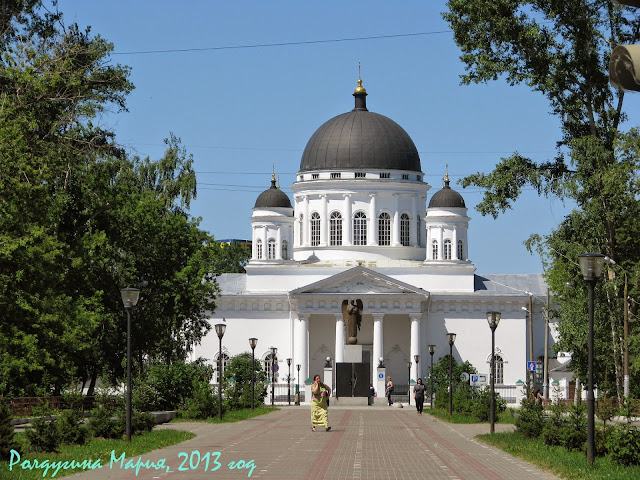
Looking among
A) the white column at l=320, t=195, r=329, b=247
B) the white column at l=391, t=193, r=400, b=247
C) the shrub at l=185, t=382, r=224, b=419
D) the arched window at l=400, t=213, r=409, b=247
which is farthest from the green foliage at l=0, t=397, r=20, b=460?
the arched window at l=400, t=213, r=409, b=247

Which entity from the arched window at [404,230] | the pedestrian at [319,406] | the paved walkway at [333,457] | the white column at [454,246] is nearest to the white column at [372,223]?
the arched window at [404,230]

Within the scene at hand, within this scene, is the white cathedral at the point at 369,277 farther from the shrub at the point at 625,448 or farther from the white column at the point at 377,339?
the shrub at the point at 625,448

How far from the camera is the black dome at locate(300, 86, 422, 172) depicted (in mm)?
94062

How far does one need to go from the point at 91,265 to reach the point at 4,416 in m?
30.2

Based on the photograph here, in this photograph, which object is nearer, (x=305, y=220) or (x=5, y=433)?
(x=5, y=433)

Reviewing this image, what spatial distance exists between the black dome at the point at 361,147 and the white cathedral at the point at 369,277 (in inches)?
3.2

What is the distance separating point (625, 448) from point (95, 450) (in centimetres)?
899

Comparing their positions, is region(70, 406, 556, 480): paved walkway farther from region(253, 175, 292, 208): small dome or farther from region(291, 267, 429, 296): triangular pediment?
region(253, 175, 292, 208): small dome

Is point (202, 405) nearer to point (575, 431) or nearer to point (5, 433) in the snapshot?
point (575, 431)

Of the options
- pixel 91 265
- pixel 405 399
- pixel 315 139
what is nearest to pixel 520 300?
pixel 405 399

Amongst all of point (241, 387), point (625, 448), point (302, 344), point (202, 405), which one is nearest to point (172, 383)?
point (202, 405)

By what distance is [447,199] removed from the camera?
8938 centimetres

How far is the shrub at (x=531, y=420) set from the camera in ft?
79.4

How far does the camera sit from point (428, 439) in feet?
88.2
